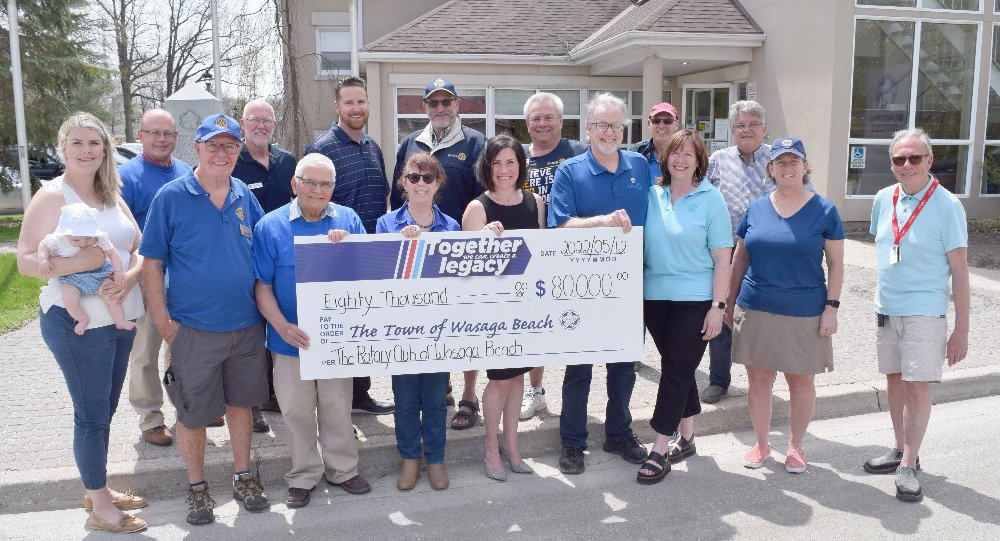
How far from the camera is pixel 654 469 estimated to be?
14.4 ft

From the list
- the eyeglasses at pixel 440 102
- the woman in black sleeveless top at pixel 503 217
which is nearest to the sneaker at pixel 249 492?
the woman in black sleeveless top at pixel 503 217

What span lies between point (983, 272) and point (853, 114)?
399 cm

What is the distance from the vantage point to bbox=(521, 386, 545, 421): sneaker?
5.16m

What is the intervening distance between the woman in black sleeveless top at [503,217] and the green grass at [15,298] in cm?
623

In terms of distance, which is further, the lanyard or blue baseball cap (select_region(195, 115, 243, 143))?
the lanyard

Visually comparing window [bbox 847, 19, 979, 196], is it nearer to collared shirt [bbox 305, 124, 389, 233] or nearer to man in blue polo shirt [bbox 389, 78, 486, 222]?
man in blue polo shirt [bbox 389, 78, 486, 222]

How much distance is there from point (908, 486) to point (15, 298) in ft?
32.4

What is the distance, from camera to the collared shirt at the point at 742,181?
5211 millimetres

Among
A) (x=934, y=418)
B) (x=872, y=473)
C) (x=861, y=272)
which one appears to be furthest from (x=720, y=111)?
(x=872, y=473)

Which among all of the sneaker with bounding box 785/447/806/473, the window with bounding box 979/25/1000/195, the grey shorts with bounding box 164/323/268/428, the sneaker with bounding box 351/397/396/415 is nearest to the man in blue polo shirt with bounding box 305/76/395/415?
the sneaker with bounding box 351/397/396/415

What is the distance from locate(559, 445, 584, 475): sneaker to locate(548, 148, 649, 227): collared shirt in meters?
1.44

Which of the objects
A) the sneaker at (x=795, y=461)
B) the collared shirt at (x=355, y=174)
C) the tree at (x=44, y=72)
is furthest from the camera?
the tree at (x=44, y=72)

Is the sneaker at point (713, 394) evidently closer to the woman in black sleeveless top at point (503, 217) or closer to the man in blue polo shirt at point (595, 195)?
the man in blue polo shirt at point (595, 195)

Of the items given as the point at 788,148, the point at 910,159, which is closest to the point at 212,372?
the point at 788,148
